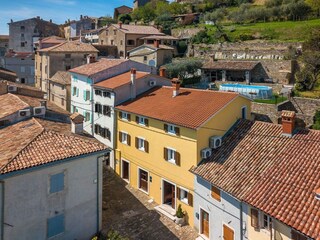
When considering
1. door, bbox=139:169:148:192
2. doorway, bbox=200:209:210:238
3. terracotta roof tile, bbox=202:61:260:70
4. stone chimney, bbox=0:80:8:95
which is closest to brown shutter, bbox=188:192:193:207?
doorway, bbox=200:209:210:238

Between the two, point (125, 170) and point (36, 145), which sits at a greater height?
point (36, 145)

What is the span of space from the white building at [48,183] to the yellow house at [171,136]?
7.14 meters

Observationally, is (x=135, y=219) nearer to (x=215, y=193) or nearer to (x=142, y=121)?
(x=215, y=193)

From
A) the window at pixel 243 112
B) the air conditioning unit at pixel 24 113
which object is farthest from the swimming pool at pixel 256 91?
the air conditioning unit at pixel 24 113

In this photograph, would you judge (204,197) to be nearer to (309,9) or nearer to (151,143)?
(151,143)

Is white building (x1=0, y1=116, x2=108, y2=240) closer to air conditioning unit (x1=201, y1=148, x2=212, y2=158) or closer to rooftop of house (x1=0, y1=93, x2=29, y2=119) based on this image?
rooftop of house (x1=0, y1=93, x2=29, y2=119)

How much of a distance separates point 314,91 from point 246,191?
30316 mm

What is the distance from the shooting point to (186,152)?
23781 mm

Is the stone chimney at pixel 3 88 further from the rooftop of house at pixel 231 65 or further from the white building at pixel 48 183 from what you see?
Result: the rooftop of house at pixel 231 65

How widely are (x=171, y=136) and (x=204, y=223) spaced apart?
691 cm

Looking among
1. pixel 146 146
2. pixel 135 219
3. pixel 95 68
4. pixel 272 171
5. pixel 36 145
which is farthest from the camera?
pixel 95 68

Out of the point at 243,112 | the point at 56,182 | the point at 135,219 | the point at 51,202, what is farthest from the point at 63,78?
the point at 51,202

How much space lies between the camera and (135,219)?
24062 millimetres

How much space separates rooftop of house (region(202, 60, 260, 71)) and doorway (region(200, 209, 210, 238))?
3262cm
